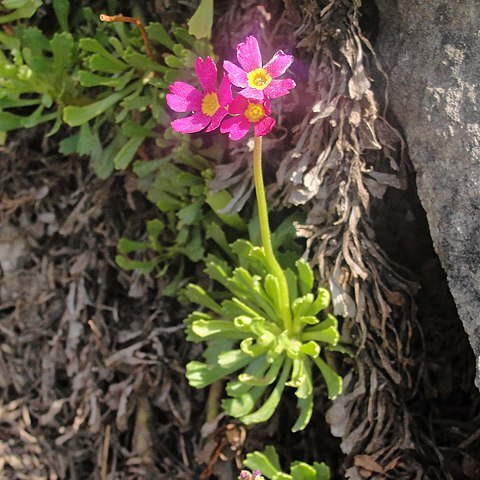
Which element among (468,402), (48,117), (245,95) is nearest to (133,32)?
(48,117)

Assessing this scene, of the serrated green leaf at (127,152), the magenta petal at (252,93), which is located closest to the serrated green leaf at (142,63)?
the serrated green leaf at (127,152)

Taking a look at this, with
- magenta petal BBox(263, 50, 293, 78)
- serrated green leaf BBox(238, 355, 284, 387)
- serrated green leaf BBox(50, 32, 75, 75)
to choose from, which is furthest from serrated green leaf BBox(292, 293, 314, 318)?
serrated green leaf BBox(50, 32, 75, 75)

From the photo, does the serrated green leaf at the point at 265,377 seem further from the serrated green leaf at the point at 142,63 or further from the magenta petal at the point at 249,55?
the serrated green leaf at the point at 142,63

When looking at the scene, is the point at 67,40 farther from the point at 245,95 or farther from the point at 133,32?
the point at 245,95

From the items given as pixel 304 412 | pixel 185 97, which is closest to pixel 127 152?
pixel 185 97

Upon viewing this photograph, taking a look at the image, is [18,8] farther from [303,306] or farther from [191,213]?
[303,306]

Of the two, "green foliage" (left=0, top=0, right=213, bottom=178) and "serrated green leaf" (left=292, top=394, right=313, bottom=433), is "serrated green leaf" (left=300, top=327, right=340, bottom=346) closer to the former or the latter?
"serrated green leaf" (left=292, top=394, right=313, bottom=433)
